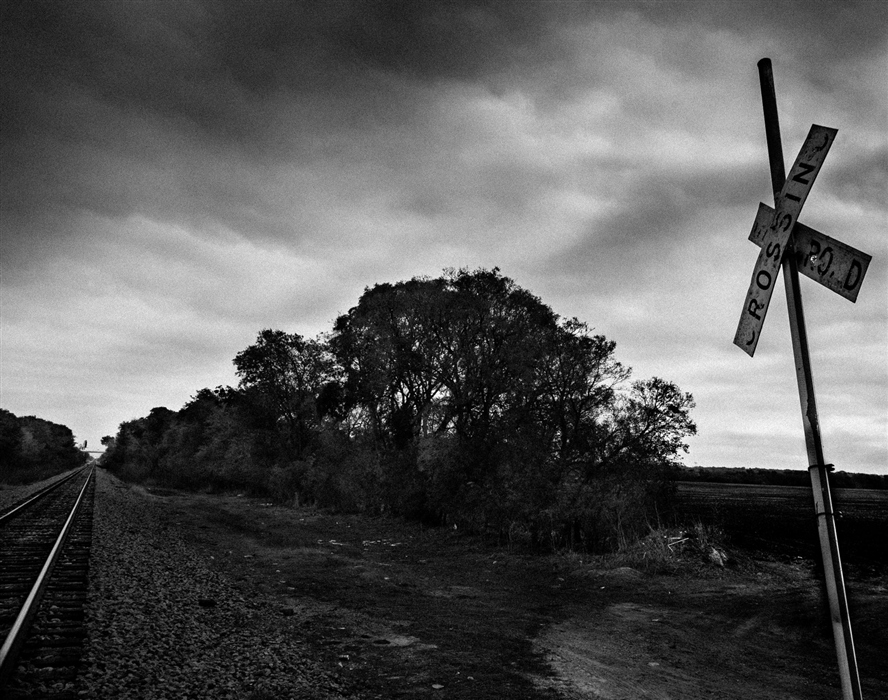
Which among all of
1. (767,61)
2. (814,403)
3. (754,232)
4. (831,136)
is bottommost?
(814,403)

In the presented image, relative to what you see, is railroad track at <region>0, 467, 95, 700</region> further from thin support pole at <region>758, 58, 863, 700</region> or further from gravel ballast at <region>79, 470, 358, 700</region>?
thin support pole at <region>758, 58, 863, 700</region>

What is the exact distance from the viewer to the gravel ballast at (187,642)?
231 inches

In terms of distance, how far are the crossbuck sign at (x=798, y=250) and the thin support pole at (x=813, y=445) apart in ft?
0.25

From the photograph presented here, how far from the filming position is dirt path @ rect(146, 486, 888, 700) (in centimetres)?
681

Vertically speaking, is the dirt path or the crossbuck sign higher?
the crossbuck sign

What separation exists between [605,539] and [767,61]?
593 inches

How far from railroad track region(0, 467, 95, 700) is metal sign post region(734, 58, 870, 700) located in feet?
20.6

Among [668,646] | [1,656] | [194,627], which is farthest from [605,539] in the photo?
[1,656]

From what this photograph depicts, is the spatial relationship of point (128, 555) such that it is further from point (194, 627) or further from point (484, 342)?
point (484, 342)

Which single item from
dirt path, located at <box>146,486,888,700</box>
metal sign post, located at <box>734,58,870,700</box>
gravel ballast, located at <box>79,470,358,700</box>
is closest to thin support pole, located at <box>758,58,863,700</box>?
metal sign post, located at <box>734,58,870,700</box>

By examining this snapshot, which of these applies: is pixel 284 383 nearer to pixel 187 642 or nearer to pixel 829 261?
pixel 187 642

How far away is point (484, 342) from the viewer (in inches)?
903

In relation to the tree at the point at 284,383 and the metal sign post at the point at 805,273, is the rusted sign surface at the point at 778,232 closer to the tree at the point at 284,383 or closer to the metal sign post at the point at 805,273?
the metal sign post at the point at 805,273

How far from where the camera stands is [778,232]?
3.21m
